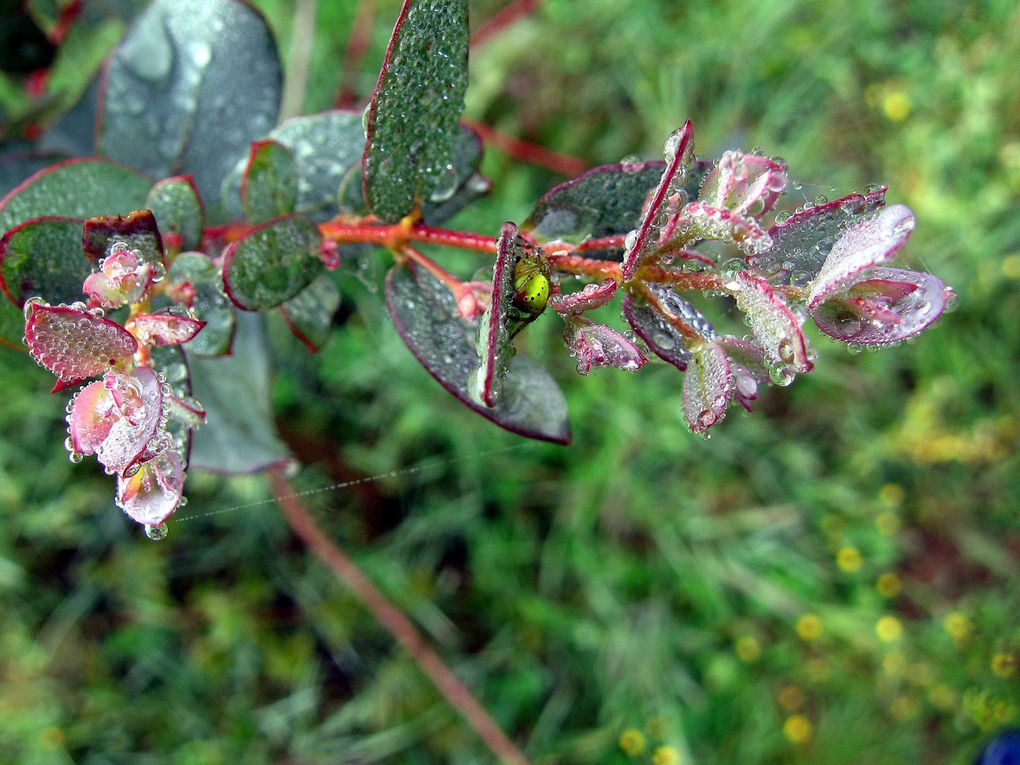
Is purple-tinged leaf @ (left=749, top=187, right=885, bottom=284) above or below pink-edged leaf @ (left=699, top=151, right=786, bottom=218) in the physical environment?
below

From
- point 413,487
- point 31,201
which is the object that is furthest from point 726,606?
point 31,201

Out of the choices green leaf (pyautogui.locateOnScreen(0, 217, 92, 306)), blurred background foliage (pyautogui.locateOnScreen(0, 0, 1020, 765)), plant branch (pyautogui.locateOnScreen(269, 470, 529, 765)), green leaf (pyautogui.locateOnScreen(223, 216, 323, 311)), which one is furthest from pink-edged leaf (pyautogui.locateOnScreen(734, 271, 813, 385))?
plant branch (pyautogui.locateOnScreen(269, 470, 529, 765))

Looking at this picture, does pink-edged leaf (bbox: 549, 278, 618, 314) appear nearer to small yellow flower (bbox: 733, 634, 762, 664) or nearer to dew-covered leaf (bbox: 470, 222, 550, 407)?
dew-covered leaf (bbox: 470, 222, 550, 407)

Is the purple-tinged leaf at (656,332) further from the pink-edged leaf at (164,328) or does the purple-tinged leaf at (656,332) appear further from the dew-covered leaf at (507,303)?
the pink-edged leaf at (164,328)

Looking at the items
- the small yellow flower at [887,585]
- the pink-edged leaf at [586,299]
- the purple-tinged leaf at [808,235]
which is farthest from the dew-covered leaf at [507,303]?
the small yellow flower at [887,585]

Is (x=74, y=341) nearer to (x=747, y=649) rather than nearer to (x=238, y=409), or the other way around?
(x=238, y=409)

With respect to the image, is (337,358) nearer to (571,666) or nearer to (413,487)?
(413,487)
